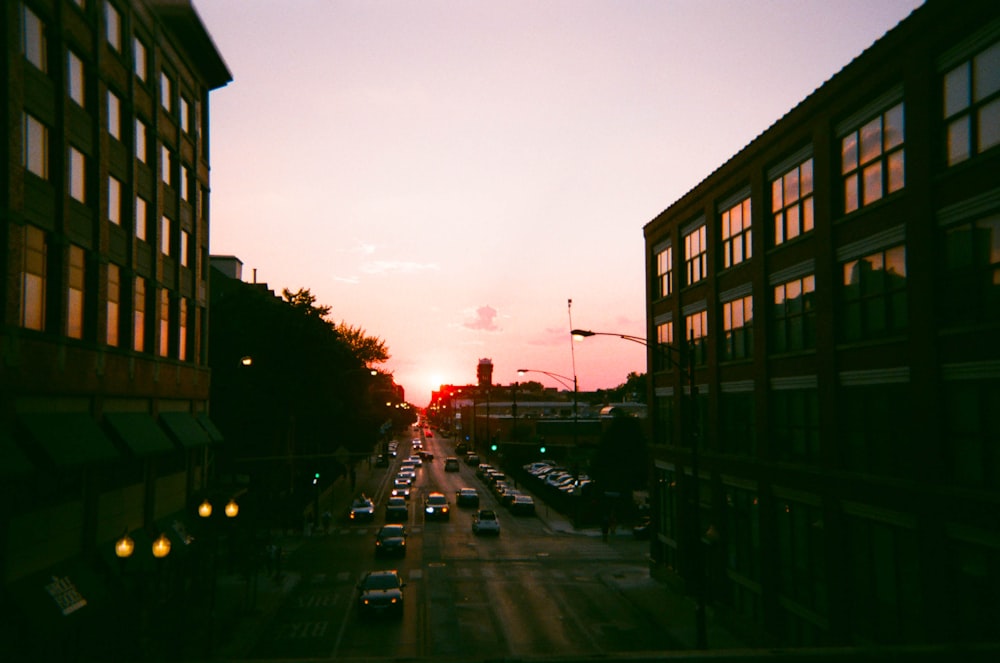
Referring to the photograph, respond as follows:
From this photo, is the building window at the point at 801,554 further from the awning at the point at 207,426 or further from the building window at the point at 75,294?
the awning at the point at 207,426

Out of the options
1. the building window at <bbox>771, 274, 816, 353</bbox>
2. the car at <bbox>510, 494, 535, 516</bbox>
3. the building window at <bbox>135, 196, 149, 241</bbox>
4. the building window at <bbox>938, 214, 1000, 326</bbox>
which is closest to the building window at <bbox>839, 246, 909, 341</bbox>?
the building window at <bbox>938, 214, 1000, 326</bbox>

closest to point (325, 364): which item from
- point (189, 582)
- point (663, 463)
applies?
point (189, 582)

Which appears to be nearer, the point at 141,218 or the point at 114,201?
the point at 114,201

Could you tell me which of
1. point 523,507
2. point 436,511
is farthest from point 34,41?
point 523,507

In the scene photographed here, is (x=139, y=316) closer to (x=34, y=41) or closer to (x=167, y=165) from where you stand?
(x=167, y=165)

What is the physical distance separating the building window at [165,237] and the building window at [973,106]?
1044 inches

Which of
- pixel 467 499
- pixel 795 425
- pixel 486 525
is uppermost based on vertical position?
pixel 795 425

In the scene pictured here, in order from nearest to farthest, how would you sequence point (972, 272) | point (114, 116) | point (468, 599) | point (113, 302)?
point (972, 272) < point (113, 302) < point (114, 116) < point (468, 599)

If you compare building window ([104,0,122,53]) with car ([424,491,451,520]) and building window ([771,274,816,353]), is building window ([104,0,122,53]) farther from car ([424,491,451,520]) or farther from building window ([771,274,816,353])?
car ([424,491,451,520])

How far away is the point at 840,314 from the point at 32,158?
2110cm

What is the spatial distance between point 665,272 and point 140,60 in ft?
75.3

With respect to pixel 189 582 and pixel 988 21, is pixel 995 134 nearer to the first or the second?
pixel 988 21

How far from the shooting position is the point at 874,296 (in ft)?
66.0

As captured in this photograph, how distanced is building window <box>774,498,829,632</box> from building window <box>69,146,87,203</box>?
22.6 metres
